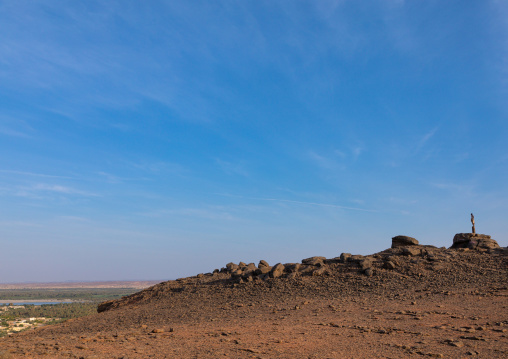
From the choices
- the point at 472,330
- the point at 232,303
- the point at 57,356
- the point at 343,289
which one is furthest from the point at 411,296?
the point at 57,356

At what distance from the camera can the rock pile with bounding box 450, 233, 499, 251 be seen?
87.2 feet

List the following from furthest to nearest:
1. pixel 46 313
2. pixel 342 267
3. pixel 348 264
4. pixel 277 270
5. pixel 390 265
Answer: pixel 46 313
pixel 348 264
pixel 342 267
pixel 277 270
pixel 390 265

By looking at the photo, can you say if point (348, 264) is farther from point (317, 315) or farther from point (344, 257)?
point (317, 315)

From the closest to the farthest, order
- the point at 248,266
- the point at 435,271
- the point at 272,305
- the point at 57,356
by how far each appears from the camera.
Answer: the point at 57,356 < the point at 272,305 < the point at 435,271 < the point at 248,266

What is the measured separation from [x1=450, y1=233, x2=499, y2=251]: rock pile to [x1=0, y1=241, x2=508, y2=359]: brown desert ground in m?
0.32

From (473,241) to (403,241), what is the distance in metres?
4.74

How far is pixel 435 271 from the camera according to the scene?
22.3 m

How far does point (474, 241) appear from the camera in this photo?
27.5 metres

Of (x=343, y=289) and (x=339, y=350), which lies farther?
(x=343, y=289)

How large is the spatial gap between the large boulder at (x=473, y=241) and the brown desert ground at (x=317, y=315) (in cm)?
38

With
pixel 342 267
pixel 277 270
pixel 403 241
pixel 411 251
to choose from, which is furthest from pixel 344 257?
pixel 403 241

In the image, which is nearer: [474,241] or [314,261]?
[314,261]

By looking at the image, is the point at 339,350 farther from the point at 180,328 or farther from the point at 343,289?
the point at 343,289

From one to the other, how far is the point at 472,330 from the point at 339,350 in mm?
5294
